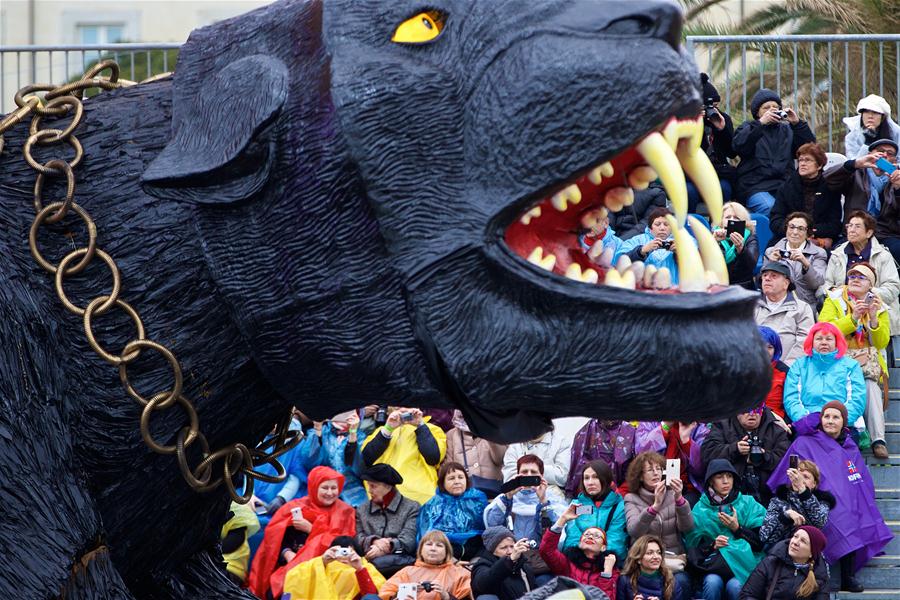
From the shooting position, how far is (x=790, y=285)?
1178 centimetres

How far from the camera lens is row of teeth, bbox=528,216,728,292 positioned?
2.40 metres

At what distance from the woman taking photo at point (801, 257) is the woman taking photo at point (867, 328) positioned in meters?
0.38

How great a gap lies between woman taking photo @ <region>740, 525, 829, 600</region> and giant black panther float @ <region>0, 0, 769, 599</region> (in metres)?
7.23

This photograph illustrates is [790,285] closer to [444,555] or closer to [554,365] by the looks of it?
[444,555]

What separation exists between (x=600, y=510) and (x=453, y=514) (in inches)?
38.5

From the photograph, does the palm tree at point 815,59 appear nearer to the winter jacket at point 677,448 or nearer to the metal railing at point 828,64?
the metal railing at point 828,64

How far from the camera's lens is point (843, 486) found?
1024cm

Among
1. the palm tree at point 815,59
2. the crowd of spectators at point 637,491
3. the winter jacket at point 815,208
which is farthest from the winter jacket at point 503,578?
the palm tree at point 815,59

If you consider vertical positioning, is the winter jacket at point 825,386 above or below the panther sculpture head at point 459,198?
below

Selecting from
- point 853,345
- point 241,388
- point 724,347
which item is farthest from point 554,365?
Result: point 853,345

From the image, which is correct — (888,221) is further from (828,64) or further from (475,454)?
(475,454)

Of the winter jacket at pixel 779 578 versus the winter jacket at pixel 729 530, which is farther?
the winter jacket at pixel 729 530

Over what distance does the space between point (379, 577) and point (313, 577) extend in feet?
1.38

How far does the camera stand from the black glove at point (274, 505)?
414 inches
